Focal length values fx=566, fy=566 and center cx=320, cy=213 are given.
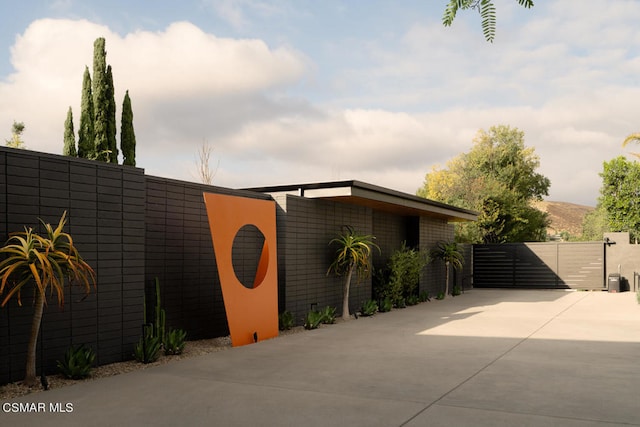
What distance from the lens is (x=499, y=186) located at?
1344 inches

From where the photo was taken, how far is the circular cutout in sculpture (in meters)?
9.50

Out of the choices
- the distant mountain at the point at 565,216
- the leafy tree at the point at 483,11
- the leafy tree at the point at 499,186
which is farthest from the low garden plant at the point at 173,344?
the distant mountain at the point at 565,216

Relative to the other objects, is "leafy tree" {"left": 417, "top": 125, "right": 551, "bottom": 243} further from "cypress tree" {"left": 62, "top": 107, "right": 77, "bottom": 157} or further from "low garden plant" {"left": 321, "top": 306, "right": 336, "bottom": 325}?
"low garden plant" {"left": 321, "top": 306, "right": 336, "bottom": 325}

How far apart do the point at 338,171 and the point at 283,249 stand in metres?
5.77

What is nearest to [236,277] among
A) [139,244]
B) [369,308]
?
[139,244]

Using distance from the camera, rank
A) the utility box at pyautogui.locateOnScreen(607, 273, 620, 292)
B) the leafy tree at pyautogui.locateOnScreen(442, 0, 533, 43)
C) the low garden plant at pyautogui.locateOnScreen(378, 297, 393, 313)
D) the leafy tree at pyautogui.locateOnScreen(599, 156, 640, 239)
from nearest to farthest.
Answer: the leafy tree at pyautogui.locateOnScreen(442, 0, 533, 43)
the low garden plant at pyautogui.locateOnScreen(378, 297, 393, 313)
the utility box at pyautogui.locateOnScreen(607, 273, 620, 292)
the leafy tree at pyautogui.locateOnScreen(599, 156, 640, 239)

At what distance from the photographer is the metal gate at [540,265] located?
20.7 metres

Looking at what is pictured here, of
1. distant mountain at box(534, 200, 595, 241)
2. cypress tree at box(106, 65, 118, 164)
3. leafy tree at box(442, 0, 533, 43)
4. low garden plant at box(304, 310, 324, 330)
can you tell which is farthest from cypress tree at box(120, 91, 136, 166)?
distant mountain at box(534, 200, 595, 241)

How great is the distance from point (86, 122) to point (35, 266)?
18066 mm

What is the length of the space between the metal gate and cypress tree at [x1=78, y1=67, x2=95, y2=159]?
15.6m

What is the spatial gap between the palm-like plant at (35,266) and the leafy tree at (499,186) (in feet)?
82.8

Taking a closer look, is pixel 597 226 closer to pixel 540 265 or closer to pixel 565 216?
pixel 540 265

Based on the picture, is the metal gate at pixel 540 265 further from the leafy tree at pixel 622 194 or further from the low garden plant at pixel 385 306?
the low garden plant at pixel 385 306

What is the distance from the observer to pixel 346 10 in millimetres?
4074
